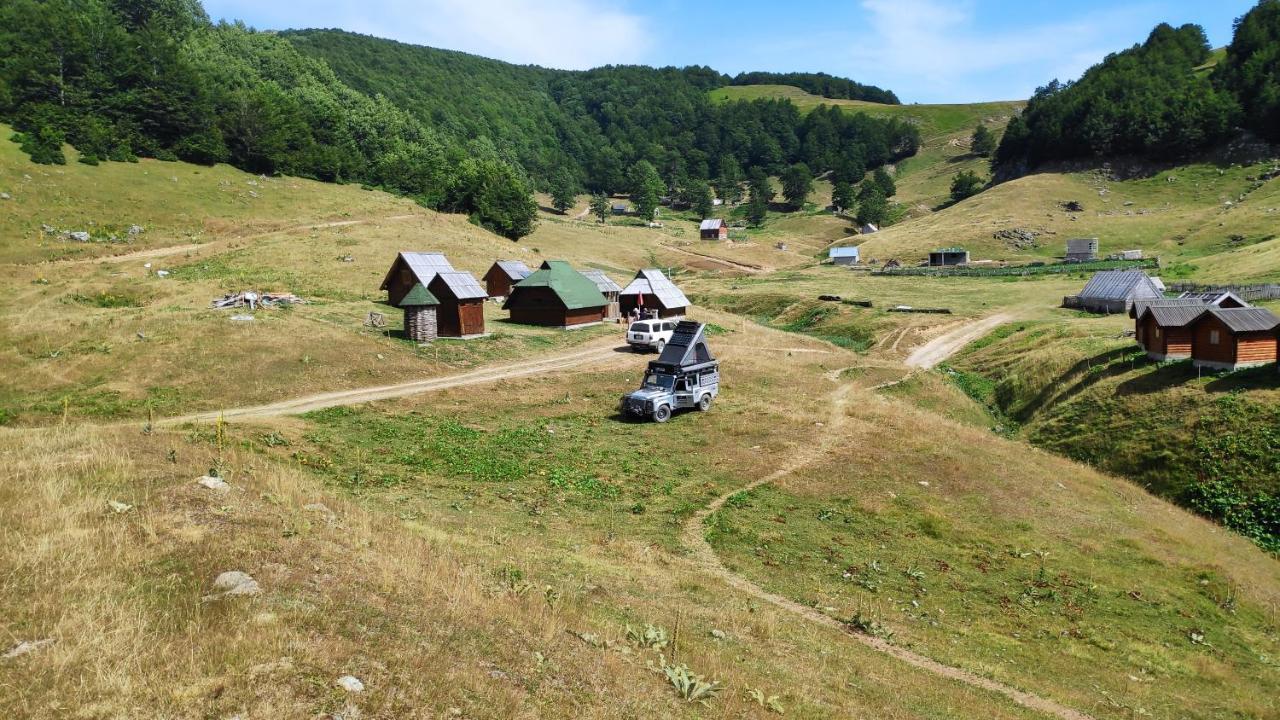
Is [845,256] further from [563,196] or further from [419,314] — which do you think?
[419,314]

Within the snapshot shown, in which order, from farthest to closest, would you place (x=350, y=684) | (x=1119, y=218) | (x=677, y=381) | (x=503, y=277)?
(x=1119, y=218) < (x=503, y=277) < (x=677, y=381) < (x=350, y=684)

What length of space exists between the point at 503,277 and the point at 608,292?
11052 mm

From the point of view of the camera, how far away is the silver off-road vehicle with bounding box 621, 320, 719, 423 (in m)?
33.8

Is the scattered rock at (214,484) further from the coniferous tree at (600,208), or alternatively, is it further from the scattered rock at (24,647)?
the coniferous tree at (600,208)

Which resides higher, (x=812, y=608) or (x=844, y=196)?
(x=844, y=196)

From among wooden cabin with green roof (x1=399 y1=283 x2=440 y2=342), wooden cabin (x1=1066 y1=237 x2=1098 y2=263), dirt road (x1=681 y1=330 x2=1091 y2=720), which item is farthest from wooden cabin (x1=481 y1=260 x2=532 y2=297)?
wooden cabin (x1=1066 y1=237 x2=1098 y2=263)

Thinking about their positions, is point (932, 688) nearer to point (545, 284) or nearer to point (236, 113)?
point (545, 284)

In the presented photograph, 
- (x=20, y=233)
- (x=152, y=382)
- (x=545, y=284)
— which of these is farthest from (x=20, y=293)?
(x=545, y=284)

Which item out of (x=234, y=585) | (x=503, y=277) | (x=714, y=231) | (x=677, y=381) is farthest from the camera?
(x=714, y=231)

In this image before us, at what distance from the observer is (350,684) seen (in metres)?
8.16

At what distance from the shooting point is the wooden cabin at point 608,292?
62.7m

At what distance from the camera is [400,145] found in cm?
13262

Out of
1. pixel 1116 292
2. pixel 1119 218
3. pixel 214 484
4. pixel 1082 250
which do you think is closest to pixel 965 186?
pixel 1119 218

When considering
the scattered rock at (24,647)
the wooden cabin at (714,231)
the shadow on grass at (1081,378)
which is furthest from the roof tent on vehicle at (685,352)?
the wooden cabin at (714,231)
